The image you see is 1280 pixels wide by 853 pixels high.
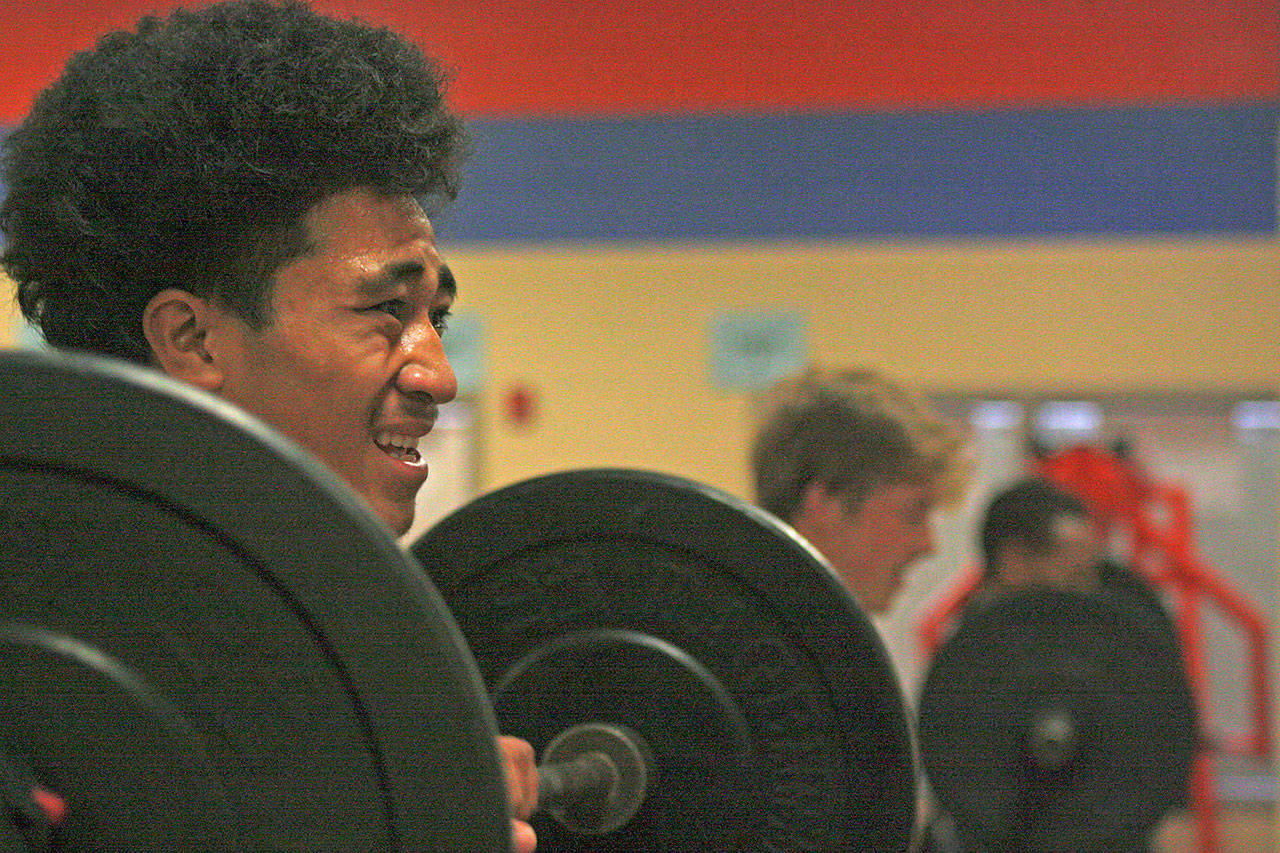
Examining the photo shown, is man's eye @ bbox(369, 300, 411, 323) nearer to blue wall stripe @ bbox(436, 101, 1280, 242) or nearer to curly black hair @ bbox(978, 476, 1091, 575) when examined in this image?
curly black hair @ bbox(978, 476, 1091, 575)

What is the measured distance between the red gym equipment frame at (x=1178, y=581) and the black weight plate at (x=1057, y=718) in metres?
1.15

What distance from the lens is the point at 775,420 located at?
2.20 m

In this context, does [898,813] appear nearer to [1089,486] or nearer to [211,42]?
[211,42]

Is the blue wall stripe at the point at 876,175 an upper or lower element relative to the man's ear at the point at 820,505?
upper

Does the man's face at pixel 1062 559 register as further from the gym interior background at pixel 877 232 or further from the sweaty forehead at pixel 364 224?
the sweaty forehead at pixel 364 224

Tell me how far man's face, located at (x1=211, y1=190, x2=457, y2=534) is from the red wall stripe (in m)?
3.39

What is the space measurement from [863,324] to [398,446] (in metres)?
3.15

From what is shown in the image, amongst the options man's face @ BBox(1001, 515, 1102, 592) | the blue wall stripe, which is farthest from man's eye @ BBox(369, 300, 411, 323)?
the blue wall stripe

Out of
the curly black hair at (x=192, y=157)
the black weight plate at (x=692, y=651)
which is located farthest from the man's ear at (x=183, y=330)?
the black weight plate at (x=692, y=651)

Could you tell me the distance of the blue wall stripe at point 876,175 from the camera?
13.8 feet

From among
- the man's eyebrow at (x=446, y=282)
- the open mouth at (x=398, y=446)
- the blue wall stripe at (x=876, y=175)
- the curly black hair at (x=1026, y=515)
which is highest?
the blue wall stripe at (x=876, y=175)

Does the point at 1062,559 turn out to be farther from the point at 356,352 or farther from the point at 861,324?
the point at 356,352

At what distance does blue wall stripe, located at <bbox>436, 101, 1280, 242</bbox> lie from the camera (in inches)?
166

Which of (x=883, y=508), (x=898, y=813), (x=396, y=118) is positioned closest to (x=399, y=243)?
(x=396, y=118)
